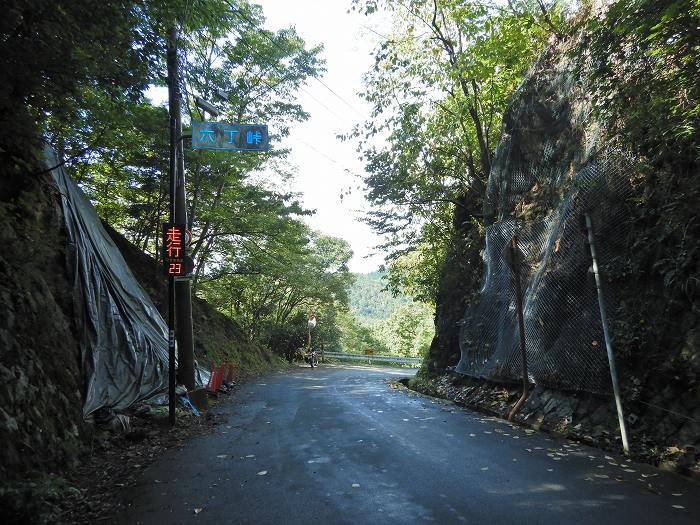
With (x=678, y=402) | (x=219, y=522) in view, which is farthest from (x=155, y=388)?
(x=678, y=402)

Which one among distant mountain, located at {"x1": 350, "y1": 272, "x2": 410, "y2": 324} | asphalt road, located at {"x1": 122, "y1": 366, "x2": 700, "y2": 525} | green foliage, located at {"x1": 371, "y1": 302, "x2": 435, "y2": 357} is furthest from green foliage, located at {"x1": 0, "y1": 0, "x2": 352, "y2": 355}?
distant mountain, located at {"x1": 350, "y1": 272, "x2": 410, "y2": 324}

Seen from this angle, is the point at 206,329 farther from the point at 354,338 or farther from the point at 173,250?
the point at 354,338

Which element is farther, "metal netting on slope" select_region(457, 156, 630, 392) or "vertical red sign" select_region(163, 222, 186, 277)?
"vertical red sign" select_region(163, 222, 186, 277)

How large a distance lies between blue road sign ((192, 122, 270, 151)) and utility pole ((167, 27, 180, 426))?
0.84 metres

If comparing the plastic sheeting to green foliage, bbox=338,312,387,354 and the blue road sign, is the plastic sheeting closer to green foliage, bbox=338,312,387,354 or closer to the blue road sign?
the blue road sign

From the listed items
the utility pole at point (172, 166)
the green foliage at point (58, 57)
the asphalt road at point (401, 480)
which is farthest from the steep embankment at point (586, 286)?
the green foliage at point (58, 57)

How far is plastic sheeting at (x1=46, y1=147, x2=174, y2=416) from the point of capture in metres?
7.68

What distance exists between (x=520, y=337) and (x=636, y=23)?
5046 mm

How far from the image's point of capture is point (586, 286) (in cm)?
684

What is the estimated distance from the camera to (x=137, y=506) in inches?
164

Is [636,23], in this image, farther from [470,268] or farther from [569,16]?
[470,268]

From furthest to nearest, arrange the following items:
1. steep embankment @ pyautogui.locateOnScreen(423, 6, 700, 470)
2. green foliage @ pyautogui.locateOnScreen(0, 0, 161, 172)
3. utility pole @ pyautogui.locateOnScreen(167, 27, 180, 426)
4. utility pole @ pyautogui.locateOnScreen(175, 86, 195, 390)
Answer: utility pole @ pyautogui.locateOnScreen(175, 86, 195, 390), utility pole @ pyautogui.locateOnScreen(167, 27, 180, 426), steep embankment @ pyautogui.locateOnScreen(423, 6, 700, 470), green foliage @ pyautogui.locateOnScreen(0, 0, 161, 172)

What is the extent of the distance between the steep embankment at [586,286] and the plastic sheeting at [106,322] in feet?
22.5

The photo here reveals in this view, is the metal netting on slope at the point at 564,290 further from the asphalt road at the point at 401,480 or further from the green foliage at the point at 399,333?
the green foliage at the point at 399,333
